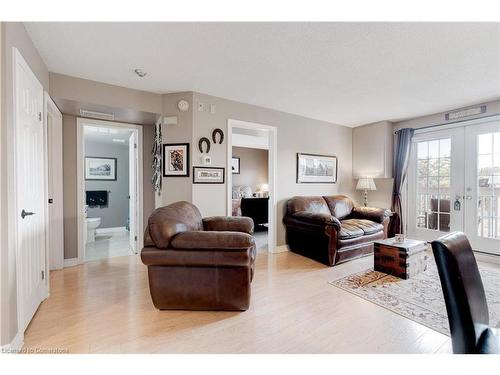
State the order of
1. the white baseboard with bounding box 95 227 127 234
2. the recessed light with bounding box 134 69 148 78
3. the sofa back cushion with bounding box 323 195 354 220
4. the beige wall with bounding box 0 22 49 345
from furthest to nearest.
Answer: the white baseboard with bounding box 95 227 127 234 < the sofa back cushion with bounding box 323 195 354 220 < the recessed light with bounding box 134 69 148 78 < the beige wall with bounding box 0 22 49 345

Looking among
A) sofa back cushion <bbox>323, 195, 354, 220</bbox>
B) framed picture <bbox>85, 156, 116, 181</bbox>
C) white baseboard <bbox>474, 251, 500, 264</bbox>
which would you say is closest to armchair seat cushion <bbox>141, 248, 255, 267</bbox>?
sofa back cushion <bbox>323, 195, 354, 220</bbox>

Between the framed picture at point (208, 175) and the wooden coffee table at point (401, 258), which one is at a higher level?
the framed picture at point (208, 175)

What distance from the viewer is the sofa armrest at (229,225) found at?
294 cm

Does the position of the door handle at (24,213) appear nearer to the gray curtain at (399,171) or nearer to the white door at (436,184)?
the gray curtain at (399,171)

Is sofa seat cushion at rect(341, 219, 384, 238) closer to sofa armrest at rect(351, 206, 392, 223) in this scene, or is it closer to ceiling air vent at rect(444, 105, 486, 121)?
sofa armrest at rect(351, 206, 392, 223)

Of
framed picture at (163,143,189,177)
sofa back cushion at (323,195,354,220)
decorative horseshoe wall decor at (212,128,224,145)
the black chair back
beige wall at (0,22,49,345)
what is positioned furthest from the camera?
sofa back cushion at (323,195,354,220)

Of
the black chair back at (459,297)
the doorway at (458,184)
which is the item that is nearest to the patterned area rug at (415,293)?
the doorway at (458,184)

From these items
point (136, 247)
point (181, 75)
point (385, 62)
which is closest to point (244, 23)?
point (181, 75)

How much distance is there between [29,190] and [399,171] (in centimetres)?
528

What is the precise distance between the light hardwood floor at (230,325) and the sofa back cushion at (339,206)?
186 centimetres

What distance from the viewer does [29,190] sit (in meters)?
1.97

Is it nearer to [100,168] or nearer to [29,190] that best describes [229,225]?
[29,190]

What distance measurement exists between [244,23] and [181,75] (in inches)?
46.2

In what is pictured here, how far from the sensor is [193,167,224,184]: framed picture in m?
3.36
